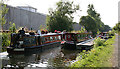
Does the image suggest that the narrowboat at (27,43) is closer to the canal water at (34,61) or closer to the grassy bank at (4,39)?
the canal water at (34,61)

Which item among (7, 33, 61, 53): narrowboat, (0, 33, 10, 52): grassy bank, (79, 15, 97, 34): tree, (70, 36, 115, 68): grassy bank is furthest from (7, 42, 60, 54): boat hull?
(79, 15, 97, 34): tree

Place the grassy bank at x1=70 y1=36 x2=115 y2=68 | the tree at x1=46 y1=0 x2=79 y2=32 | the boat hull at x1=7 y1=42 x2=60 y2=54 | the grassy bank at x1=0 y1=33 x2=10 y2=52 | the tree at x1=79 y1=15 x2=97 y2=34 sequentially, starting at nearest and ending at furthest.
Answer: the grassy bank at x1=70 y1=36 x2=115 y2=68
the boat hull at x1=7 y1=42 x2=60 y2=54
the grassy bank at x1=0 y1=33 x2=10 y2=52
the tree at x1=46 y1=0 x2=79 y2=32
the tree at x1=79 y1=15 x2=97 y2=34

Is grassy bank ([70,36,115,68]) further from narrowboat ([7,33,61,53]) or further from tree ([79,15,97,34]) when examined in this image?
tree ([79,15,97,34])

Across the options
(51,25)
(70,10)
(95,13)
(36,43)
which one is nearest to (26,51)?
(36,43)

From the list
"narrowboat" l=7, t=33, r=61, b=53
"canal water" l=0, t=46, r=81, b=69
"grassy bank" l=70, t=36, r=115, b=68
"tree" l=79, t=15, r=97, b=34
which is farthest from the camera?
"tree" l=79, t=15, r=97, b=34

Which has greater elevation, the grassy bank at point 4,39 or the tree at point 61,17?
the tree at point 61,17

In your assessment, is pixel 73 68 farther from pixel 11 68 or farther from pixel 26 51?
pixel 26 51

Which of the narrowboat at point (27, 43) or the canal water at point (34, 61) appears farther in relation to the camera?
the narrowboat at point (27, 43)

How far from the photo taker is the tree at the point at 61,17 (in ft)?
93.6

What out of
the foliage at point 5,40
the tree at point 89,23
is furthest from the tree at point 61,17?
the foliage at point 5,40

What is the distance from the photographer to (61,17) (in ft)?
96.1

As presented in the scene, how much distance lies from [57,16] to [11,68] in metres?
21.5

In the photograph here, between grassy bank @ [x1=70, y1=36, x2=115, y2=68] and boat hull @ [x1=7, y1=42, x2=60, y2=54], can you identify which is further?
boat hull @ [x1=7, y1=42, x2=60, y2=54]

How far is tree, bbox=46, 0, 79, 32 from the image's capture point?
28531 mm
